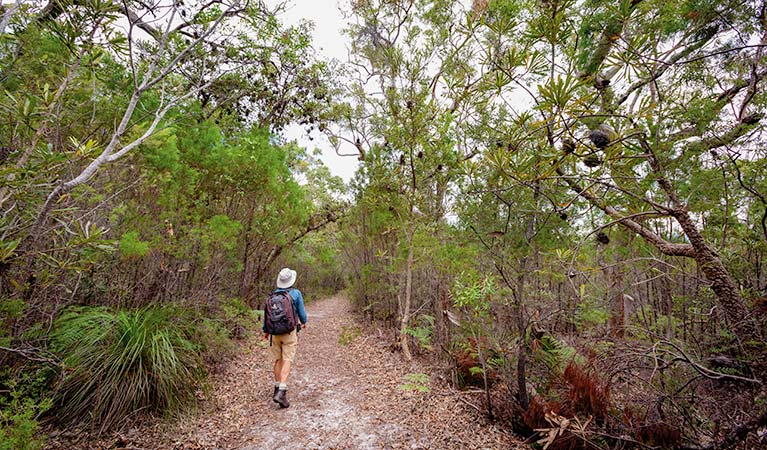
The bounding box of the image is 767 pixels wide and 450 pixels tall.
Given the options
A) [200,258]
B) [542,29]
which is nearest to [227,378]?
[200,258]

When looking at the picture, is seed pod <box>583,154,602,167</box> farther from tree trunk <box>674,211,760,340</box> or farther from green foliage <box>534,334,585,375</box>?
green foliage <box>534,334,585,375</box>

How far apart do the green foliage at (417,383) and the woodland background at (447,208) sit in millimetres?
489

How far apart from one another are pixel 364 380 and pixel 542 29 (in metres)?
4.61

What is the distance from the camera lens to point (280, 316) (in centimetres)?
367

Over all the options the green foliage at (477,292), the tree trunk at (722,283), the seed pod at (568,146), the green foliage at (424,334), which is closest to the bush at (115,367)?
the green foliage at (477,292)

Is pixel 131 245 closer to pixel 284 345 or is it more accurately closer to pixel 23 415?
pixel 23 415

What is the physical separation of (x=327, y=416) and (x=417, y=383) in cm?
144

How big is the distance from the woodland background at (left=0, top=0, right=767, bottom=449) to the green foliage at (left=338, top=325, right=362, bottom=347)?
3.58ft

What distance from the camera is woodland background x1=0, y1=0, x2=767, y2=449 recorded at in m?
2.11

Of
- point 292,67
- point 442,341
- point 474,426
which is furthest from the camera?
point 292,67

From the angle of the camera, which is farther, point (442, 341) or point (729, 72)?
point (442, 341)

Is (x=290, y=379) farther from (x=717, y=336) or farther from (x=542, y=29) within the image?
(x=717, y=336)

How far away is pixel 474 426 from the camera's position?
335 centimetres

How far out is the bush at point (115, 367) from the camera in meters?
2.70
